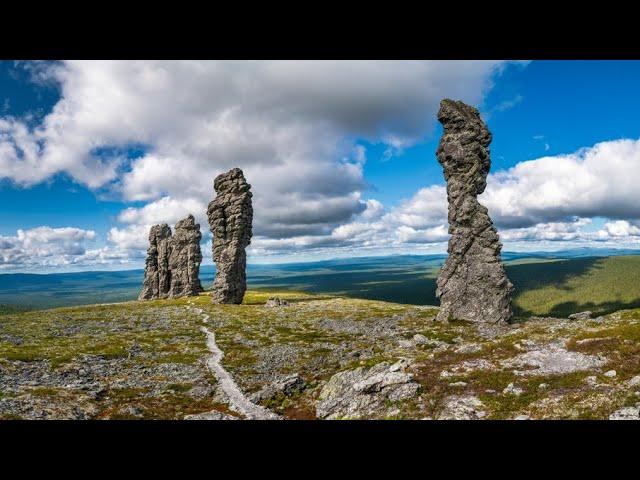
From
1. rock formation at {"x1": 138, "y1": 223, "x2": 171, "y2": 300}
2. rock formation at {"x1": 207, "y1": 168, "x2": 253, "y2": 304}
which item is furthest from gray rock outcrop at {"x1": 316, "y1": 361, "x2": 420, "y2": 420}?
rock formation at {"x1": 138, "y1": 223, "x2": 171, "y2": 300}

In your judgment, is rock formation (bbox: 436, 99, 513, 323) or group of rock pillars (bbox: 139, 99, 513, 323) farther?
rock formation (bbox: 436, 99, 513, 323)

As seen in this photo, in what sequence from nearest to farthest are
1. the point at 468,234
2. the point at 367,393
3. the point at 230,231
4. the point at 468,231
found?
the point at 367,393 < the point at 468,234 < the point at 468,231 < the point at 230,231

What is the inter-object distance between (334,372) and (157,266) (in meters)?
140

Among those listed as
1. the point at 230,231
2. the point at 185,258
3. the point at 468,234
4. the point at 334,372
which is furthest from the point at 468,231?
the point at 185,258

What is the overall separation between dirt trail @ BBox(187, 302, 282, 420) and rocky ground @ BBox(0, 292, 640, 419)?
37 cm

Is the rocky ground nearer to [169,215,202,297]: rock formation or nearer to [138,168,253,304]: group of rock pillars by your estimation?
[138,168,253,304]: group of rock pillars

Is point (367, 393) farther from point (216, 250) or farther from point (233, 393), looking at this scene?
point (216, 250)

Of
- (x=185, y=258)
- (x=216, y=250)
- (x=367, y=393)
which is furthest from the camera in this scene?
(x=185, y=258)

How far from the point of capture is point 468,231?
75375 millimetres

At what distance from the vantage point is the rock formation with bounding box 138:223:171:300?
157m

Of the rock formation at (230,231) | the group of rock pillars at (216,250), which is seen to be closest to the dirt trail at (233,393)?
the rock formation at (230,231)
